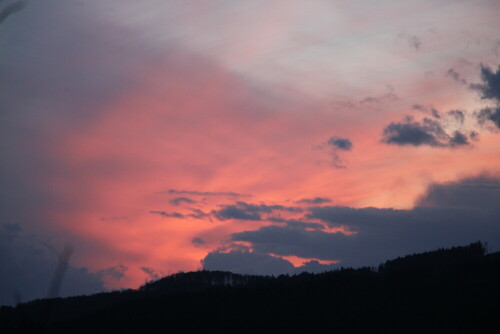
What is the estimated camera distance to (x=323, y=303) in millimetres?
125625

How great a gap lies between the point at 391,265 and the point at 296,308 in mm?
25747

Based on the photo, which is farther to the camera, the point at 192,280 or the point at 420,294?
the point at 192,280

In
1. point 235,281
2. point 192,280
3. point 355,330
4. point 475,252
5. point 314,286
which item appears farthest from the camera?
point 192,280

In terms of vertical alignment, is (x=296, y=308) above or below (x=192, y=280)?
below

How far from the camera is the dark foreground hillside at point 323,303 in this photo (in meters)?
103

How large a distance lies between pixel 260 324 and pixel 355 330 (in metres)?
25.4

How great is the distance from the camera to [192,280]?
166 meters

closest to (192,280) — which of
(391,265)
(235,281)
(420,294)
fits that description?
(235,281)

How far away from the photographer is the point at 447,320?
10031cm

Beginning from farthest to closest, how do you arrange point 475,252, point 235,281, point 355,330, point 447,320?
point 235,281 < point 475,252 < point 355,330 < point 447,320

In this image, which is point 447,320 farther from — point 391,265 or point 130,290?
point 130,290

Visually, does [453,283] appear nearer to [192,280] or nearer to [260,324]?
[260,324]

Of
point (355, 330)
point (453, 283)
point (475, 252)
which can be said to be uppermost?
point (475, 252)

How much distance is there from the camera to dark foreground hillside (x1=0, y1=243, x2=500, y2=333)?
4053 inches
